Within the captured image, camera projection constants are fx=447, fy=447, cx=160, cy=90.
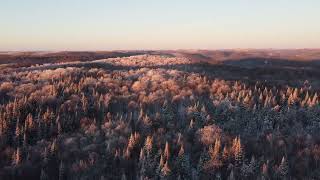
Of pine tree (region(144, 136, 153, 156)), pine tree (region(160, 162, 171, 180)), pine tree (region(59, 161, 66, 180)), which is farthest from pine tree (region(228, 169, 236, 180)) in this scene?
pine tree (region(59, 161, 66, 180))

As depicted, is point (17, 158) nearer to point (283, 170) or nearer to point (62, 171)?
point (62, 171)

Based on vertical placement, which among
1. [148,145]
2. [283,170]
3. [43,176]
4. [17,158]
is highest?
[148,145]

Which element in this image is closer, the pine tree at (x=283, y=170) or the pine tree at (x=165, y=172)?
the pine tree at (x=165, y=172)

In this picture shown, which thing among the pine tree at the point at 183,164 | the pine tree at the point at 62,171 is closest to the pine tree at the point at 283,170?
the pine tree at the point at 183,164

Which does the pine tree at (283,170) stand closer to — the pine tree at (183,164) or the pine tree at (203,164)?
the pine tree at (203,164)

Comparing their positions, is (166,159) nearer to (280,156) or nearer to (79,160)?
(79,160)

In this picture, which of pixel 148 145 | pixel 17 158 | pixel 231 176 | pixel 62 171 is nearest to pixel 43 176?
pixel 62 171

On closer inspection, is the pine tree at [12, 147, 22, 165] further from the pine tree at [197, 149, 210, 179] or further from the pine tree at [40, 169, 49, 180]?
the pine tree at [197, 149, 210, 179]

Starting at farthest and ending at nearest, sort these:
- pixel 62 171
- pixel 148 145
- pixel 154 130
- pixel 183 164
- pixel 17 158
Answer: pixel 154 130 → pixel 148 145 → pixel 183 164 → pixel 17 158 → pixel 62 171

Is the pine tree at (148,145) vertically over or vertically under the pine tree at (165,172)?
over
